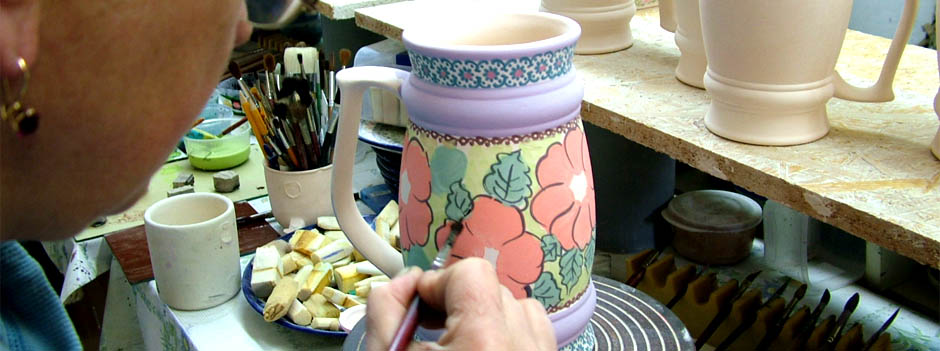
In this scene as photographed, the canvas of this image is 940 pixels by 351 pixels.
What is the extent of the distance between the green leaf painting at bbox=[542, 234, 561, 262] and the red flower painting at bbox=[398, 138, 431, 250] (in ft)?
0.32

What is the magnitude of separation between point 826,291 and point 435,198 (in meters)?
0.58

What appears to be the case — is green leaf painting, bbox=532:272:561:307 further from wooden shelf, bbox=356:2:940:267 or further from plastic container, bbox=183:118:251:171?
plastic container, bbox=183:118:251:171

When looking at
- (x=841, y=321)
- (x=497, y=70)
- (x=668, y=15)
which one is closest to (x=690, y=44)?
(x=668, y=15)

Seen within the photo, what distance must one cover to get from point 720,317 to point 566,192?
42cm

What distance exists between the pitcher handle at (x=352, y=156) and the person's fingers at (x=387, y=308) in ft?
0.55

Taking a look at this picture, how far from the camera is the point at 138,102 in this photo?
468 mm

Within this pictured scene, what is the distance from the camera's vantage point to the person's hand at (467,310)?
0.57m

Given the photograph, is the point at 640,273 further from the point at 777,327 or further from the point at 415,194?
the point at 415,194

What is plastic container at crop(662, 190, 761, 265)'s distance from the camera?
110 cm

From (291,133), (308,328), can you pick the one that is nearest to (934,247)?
(308,328)

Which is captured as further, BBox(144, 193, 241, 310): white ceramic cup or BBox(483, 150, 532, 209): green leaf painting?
BBox(144, 193, 241, 310): white ceramic cup

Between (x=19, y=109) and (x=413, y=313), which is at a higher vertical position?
(x=19, y=109)

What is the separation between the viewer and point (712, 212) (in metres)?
1.15

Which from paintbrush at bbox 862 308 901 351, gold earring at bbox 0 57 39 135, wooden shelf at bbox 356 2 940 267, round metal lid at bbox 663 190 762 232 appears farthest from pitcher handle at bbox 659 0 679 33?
gold earring at bbox 0 57 39 135
